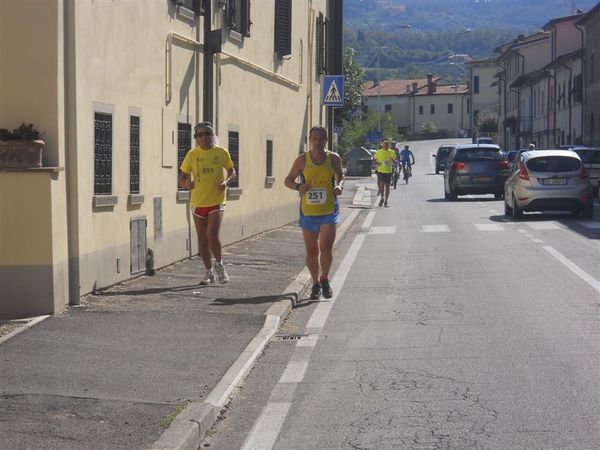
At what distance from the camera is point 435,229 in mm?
23344

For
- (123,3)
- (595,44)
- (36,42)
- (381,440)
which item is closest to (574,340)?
(381,440)

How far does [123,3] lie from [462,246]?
8.07 metres

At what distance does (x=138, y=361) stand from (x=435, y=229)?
1512cm

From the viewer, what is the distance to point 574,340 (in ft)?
32.3

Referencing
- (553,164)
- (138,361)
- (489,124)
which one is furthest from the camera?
(489,124)

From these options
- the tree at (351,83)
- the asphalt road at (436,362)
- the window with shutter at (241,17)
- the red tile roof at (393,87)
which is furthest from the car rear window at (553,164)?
the red tile roof at (393,87)

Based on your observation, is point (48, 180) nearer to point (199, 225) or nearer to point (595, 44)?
point (199, 225)

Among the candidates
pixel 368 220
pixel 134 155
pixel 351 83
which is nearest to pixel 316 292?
pixel 134 155

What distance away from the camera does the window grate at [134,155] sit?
13844 mm

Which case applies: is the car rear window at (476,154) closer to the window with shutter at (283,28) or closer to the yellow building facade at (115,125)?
the window with shutter at (283,28)

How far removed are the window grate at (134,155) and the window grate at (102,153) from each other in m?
0.90

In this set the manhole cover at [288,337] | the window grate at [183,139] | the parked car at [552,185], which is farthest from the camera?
the parked car at [552,185]

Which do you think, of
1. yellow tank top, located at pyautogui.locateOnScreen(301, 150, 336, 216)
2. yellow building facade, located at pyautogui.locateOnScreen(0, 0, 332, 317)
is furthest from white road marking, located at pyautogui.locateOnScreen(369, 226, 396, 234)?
yellow tank top, located at pyautogui.locateOnScreen(301, 150, 336, 216)

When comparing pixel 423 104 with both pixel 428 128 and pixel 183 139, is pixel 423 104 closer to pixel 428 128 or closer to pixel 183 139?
pixel 428 128
